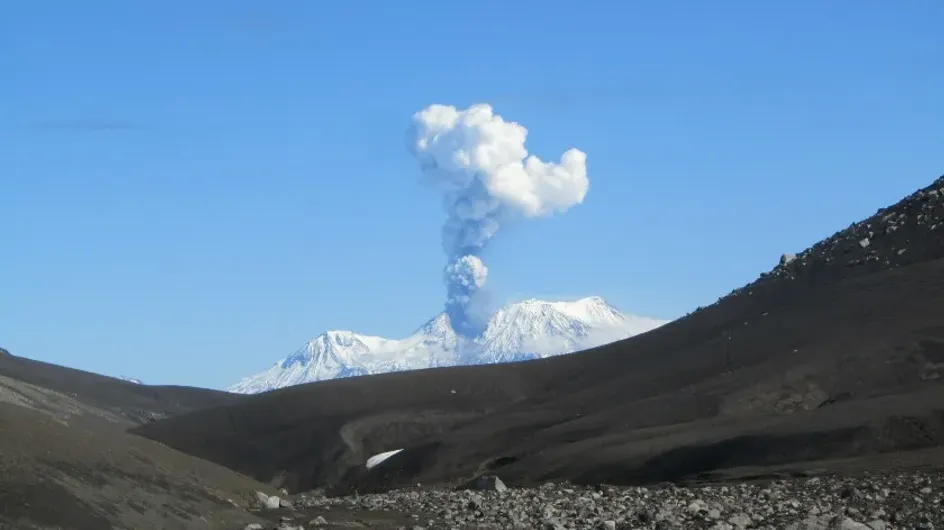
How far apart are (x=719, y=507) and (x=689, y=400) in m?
37.7

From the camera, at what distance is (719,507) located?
114ft

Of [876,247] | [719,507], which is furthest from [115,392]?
[719,507]

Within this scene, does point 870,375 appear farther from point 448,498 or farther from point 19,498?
point 19,498

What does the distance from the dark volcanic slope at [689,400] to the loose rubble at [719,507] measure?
797 cm

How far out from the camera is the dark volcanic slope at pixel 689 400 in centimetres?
5397

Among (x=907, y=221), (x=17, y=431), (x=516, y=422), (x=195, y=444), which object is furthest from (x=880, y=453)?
(x=195, y=444)

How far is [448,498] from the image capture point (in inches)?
1774

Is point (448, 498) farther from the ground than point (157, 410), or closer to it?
closer to it

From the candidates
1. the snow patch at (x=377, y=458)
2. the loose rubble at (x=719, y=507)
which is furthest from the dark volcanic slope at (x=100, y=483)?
the snow patch at (x=377, y=458)

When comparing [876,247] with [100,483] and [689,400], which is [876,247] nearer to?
[689,400]

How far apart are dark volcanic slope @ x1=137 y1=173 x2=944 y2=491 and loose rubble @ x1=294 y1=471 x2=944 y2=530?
26.1ft

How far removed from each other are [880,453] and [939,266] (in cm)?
3511

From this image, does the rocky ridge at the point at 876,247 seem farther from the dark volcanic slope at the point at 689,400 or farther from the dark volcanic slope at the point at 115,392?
the dark volcanic slope at the point at 115,392

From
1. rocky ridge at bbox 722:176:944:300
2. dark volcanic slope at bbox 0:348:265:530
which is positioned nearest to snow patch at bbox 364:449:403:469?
rocky ridge at bbox 722:176:944:300
